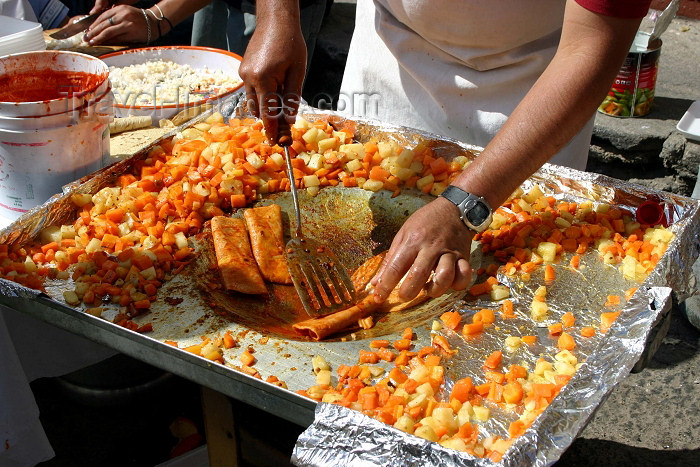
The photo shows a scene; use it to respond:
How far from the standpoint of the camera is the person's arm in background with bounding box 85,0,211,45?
3.34 m

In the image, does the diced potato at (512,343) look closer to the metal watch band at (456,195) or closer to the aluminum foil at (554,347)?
the aluminum foil at (554,347)

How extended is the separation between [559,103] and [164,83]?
5.71 feet

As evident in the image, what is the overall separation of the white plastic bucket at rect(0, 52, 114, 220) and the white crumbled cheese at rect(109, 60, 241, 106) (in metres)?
0.55

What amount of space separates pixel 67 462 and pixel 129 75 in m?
1.63

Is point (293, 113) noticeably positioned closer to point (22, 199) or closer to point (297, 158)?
point (297, 158)

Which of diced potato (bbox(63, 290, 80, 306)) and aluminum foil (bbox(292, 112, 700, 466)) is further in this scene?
diced potato (bbox(63, 290, 80, 306))

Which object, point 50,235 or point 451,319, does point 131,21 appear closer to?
point 50,235

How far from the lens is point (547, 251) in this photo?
6.24 feet

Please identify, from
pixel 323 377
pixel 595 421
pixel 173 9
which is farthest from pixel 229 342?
pixel 173 9

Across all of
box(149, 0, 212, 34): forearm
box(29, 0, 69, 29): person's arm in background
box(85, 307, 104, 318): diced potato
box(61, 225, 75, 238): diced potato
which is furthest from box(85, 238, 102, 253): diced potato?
box(29, 0, 69, 29): person's arm in background

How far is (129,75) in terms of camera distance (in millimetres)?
2852

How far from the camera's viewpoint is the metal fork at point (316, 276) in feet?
6.08

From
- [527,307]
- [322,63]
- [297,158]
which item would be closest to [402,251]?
[527,307]

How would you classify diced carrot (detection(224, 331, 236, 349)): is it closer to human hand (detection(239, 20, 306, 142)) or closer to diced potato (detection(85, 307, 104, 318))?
diced potato (detection(85, 307, 104, 318))
